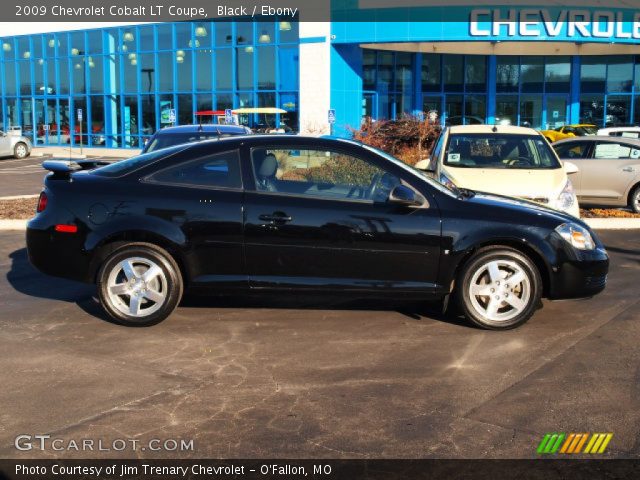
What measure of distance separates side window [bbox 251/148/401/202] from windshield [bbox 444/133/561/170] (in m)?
3.89

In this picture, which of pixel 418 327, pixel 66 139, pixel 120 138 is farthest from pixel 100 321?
pixel 66 139

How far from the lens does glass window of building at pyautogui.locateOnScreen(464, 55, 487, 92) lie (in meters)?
34.8

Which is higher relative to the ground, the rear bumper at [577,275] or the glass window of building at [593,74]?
the glass window of building at [593,74]

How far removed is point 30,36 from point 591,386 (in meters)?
38.2

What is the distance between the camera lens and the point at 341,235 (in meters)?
5.82

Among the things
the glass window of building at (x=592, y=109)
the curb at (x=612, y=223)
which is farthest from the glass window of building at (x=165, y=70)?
the curb at (x=612, y=223)

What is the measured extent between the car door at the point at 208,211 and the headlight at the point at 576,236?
2.73 metres

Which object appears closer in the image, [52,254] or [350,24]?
[52,254]

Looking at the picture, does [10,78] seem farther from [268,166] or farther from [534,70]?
[268,166]

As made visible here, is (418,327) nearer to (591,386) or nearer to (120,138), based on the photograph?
(591,386)

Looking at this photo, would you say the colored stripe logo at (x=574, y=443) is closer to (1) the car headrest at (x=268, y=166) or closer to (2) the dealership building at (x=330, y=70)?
(1) the car headrest at (x=268, y=166)

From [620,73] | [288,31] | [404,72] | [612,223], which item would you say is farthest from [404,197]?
[620,73]

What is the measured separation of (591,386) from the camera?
4.72 m

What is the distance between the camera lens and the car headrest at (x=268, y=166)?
6.01 m
